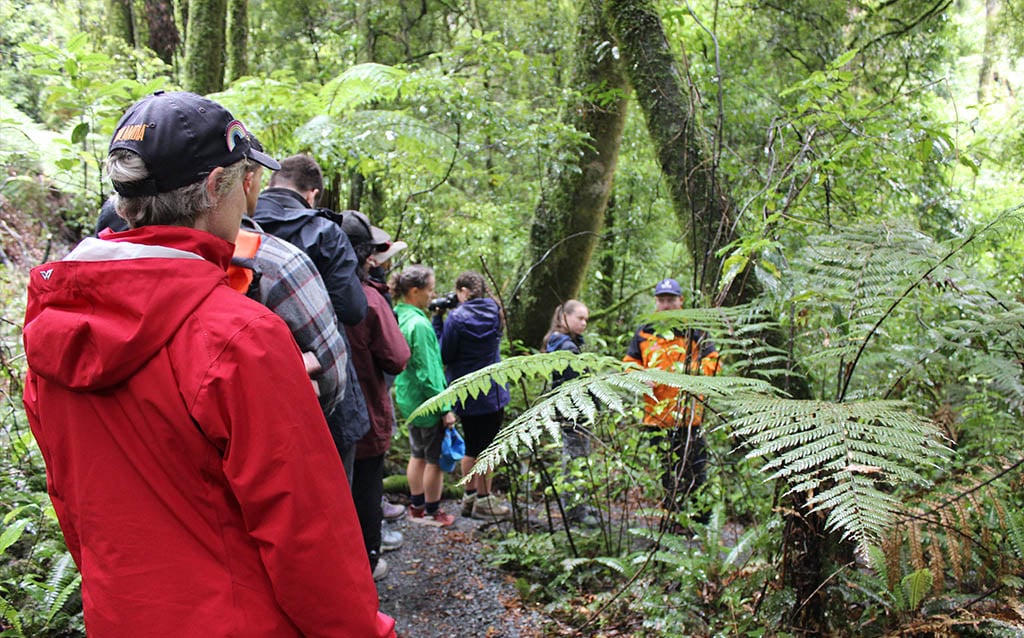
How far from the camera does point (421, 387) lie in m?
5.16

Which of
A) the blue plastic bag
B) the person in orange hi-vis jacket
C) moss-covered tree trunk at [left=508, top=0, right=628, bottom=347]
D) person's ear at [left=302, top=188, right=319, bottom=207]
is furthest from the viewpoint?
moss-covered tree trunk at [left=508, top=0, right=628, bottom=347]

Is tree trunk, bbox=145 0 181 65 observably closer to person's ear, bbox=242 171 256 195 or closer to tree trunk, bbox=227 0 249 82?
tree trunk, bbox=227 0 249 82

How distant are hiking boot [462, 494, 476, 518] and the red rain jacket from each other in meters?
4.28

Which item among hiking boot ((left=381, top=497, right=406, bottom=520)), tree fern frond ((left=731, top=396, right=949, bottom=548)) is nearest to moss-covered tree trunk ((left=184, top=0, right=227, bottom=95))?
hiking boot ((left=381, top=497, right=406, bottom=520))

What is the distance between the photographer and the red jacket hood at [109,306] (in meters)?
1.40

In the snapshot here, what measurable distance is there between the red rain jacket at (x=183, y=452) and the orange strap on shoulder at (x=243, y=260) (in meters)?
0.83

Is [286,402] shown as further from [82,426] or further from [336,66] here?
[336,66]

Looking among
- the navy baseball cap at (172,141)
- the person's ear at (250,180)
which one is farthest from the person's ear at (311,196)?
the navy baseball cap at (172,141)

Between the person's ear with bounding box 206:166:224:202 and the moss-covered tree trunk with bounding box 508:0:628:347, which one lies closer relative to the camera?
the person's ear with bounding box 206:166:224:202

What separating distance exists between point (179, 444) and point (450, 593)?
3.21 meters

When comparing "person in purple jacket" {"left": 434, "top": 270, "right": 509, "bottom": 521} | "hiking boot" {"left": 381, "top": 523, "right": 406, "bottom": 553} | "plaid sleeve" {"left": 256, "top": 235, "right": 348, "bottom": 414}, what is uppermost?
"plaid sleeve" {"left": 256, "top": 235, "right": 348, "bottom": 414}

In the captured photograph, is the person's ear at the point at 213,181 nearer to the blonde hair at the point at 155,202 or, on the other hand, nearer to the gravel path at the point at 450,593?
the blonde hair at the point at 155,202

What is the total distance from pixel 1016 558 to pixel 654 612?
1421 mm

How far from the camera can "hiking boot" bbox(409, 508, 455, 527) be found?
5.46 m
